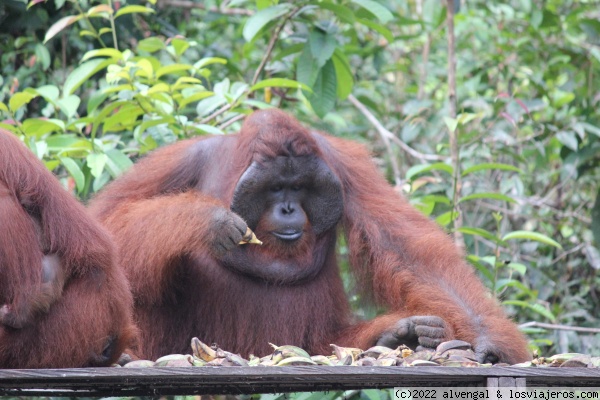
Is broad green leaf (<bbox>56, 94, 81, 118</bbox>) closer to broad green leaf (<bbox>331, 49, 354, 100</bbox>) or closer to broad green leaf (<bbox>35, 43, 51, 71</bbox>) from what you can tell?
broad green leaf (<bbox>35, 43, 51, 71</bbox>)

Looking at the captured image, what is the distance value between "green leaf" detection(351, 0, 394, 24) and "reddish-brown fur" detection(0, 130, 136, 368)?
2.12 meters

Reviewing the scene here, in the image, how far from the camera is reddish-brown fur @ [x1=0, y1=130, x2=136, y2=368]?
2.26m

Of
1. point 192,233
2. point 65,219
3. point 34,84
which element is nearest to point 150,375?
point 65,219

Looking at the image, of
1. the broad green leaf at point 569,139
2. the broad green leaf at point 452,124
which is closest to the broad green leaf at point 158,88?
the broad green leaf at point 452,124

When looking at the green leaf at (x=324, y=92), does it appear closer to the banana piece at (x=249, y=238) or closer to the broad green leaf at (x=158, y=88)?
the broad green leaf at (x=158, y=88)

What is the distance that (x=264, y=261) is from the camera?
10.7 ft

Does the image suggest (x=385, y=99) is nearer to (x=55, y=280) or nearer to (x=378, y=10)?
(x=378, y=10)

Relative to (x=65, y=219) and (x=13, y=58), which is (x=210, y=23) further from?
(x=65, y=219)

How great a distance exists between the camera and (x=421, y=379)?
2240 mm

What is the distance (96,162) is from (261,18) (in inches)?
41.0

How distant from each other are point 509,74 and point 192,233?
140 inches

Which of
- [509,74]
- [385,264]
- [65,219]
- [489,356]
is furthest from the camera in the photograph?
[509,74]

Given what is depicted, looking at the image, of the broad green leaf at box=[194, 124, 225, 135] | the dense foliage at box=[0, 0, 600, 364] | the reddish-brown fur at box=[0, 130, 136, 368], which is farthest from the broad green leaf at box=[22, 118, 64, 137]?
the reddish-brown fur at box=[0, 130, 136, 368]

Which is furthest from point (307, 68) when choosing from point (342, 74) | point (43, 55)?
point (43, 55)
